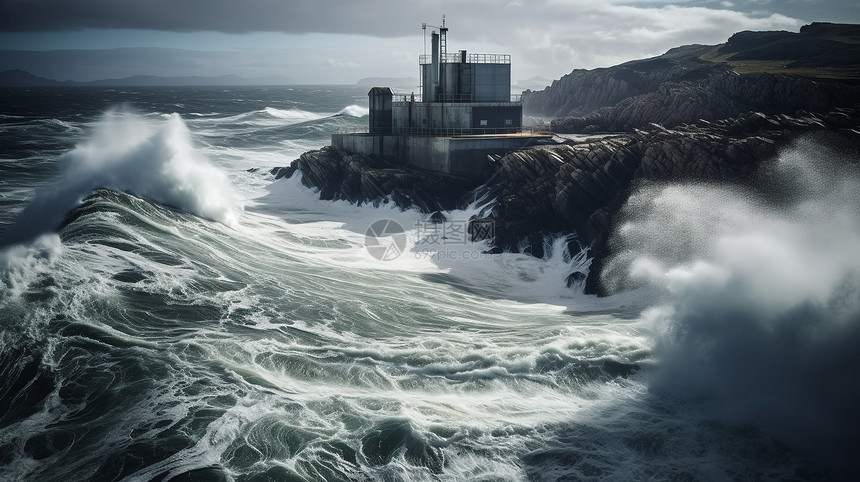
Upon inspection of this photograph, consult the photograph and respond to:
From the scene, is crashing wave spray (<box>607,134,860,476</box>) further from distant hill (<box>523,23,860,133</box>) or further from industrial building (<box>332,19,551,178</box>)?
distant hill (<box>523,23,860,133</box>)

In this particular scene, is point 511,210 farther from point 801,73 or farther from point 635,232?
point 801,73

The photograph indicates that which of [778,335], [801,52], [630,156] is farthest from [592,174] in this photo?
[801,52]

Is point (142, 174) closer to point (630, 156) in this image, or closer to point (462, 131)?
point (462, 131)

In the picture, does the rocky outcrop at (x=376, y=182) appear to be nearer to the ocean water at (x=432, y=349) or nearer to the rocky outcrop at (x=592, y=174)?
the rocky outcrop at (x=592, y=174)

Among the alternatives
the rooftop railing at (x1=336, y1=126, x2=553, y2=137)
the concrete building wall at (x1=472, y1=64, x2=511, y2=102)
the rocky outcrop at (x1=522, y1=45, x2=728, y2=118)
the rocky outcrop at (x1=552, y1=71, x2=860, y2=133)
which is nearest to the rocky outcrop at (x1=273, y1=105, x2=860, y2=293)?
the rooftop railing at (x1=336, y1=126, x2=553, y2=137)

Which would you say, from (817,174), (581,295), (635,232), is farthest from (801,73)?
(581,295)
